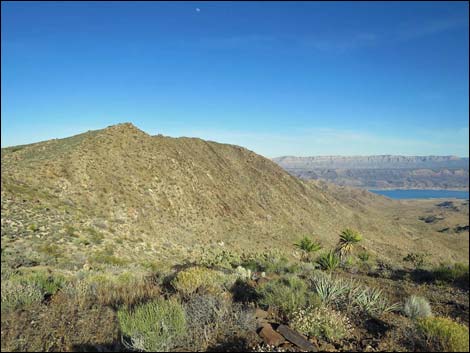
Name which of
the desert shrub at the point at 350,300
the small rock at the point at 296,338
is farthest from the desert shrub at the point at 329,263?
the small rock at the point at 296,338

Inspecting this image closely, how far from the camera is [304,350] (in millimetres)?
5547

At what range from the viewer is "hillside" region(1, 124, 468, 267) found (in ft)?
61.9

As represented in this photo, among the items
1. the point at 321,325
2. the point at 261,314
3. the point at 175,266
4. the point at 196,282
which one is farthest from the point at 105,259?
the point at 321,325

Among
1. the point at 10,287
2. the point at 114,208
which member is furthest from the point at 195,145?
the point at 10,287

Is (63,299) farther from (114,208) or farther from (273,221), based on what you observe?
(273,221)

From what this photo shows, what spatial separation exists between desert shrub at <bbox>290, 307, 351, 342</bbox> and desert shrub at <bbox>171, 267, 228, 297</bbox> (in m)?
3.00

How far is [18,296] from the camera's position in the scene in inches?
280

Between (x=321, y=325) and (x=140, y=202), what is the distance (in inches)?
1022

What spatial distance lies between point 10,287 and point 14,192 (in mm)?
15544

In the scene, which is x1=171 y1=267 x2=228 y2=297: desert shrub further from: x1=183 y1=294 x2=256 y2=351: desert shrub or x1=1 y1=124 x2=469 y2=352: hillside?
x1=183 y1=294 x2=256 y2=351: desert shrub

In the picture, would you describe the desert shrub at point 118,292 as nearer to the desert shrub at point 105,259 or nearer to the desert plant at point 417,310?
the desert plant at point 417,310

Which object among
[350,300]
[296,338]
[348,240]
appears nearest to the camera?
[296,338]

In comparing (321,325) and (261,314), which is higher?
(321,325)

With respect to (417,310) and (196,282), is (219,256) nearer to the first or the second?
(196,282)
